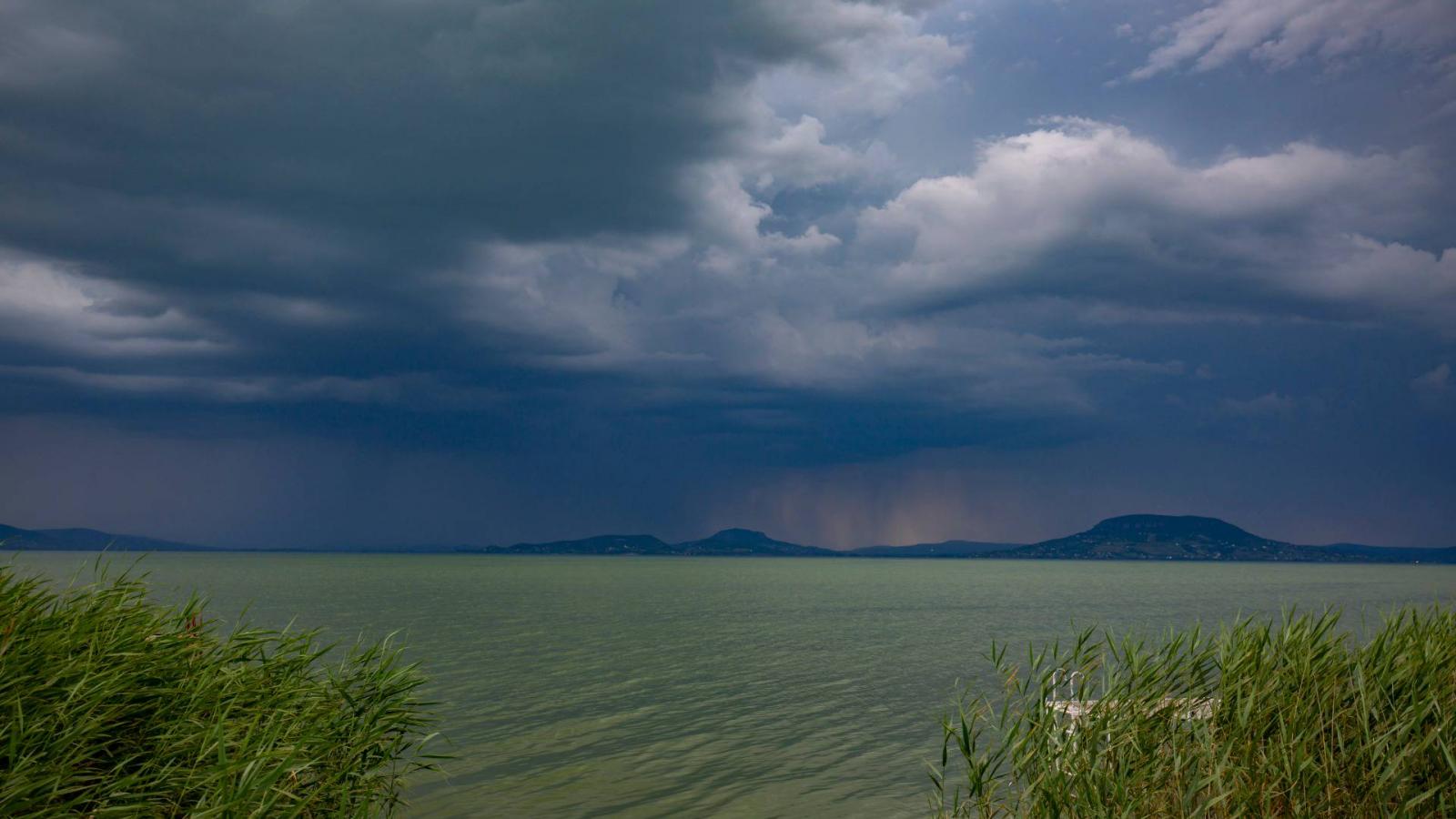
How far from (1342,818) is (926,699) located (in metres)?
26.6

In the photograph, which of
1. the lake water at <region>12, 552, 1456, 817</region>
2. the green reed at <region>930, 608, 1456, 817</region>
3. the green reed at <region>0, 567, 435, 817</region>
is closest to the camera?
the green reed at <region>0, 567, 435, 817</region>

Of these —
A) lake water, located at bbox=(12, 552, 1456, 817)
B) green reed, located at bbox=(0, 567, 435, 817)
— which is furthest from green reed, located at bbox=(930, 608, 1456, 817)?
green reed, located at bbox=(0, 567, 435, 817)

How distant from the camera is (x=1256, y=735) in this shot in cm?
1465

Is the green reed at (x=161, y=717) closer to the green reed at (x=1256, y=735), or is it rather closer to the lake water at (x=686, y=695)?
the lake water at (x=686, y=695)

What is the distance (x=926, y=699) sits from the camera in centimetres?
3862

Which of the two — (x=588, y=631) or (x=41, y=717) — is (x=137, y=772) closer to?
(x=41, y=717)

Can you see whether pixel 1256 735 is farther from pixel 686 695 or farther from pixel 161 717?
pixel 686 695

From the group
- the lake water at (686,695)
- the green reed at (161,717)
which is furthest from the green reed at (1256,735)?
the green reed at (161,717)

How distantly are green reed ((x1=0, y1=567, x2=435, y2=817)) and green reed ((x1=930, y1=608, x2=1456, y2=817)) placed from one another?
33.1 feet

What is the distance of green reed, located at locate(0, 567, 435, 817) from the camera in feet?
35.4

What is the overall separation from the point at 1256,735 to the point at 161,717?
56.3 ft

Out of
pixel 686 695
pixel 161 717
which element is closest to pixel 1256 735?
pixel 161 717

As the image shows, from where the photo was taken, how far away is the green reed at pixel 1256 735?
12641mm

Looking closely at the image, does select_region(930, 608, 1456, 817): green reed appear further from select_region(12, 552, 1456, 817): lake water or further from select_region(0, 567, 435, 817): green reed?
select_region(0, 567, 435, 817): green reed
